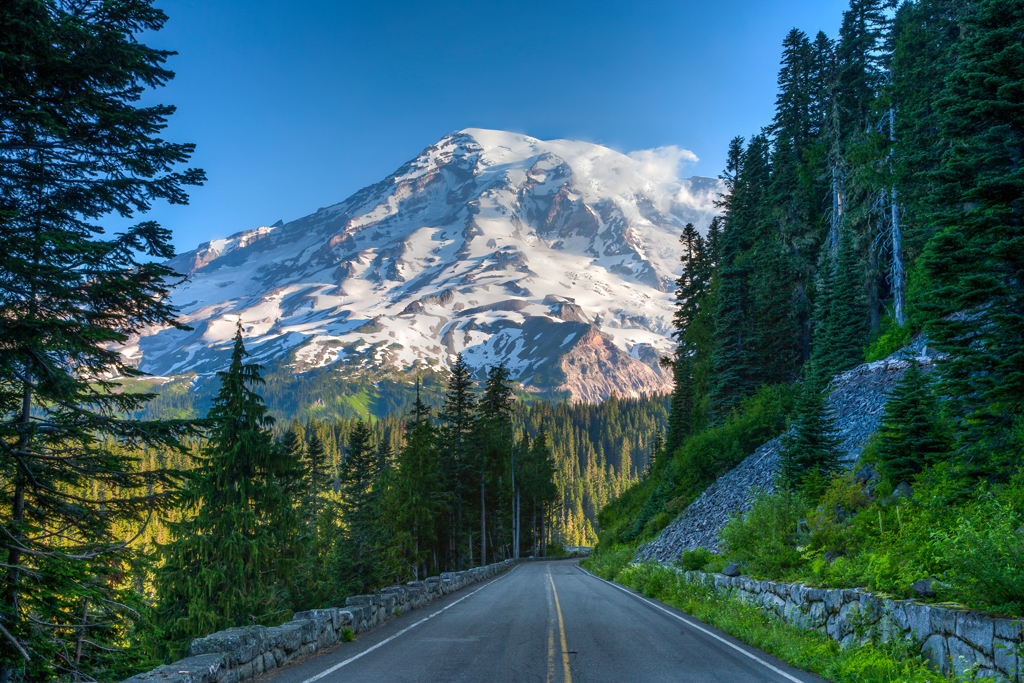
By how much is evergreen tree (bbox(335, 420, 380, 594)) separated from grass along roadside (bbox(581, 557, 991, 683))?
23.6 m

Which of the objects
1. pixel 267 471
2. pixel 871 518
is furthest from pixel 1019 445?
pixel 267 471

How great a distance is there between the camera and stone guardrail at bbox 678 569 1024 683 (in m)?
6.29

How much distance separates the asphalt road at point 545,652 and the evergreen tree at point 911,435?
18.2 ft

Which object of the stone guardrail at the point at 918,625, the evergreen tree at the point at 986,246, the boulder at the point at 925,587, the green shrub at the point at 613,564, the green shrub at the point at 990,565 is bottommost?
the green shrub at the point at 613,564

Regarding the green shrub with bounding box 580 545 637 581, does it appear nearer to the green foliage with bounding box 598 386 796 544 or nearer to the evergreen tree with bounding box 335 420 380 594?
the green foliage with bounding box 598 386 796 544

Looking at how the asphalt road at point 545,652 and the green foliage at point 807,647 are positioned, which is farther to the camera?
the asphalt road at point 545,652

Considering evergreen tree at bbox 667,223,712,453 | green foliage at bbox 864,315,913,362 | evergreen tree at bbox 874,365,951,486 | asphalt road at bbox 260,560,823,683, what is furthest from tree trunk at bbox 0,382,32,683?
evergreen tree at bbox 667,223,712,453

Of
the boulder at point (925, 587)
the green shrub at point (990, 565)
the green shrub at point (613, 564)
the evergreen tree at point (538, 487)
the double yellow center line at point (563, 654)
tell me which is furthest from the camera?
the evergreen tree at point (538, 487)

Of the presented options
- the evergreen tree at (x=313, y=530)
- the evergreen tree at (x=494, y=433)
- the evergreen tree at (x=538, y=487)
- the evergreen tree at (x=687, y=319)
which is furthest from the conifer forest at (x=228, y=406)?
the evergreen tree at (x=538, y=487)

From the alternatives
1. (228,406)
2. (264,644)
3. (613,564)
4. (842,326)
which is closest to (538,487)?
(613,564)

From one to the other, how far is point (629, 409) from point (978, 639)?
7724 inches

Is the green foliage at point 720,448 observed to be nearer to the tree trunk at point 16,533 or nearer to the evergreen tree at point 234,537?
the evergreen tree at point 234,537

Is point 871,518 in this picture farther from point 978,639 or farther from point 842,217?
point 842,217

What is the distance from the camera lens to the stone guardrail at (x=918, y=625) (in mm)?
6289
